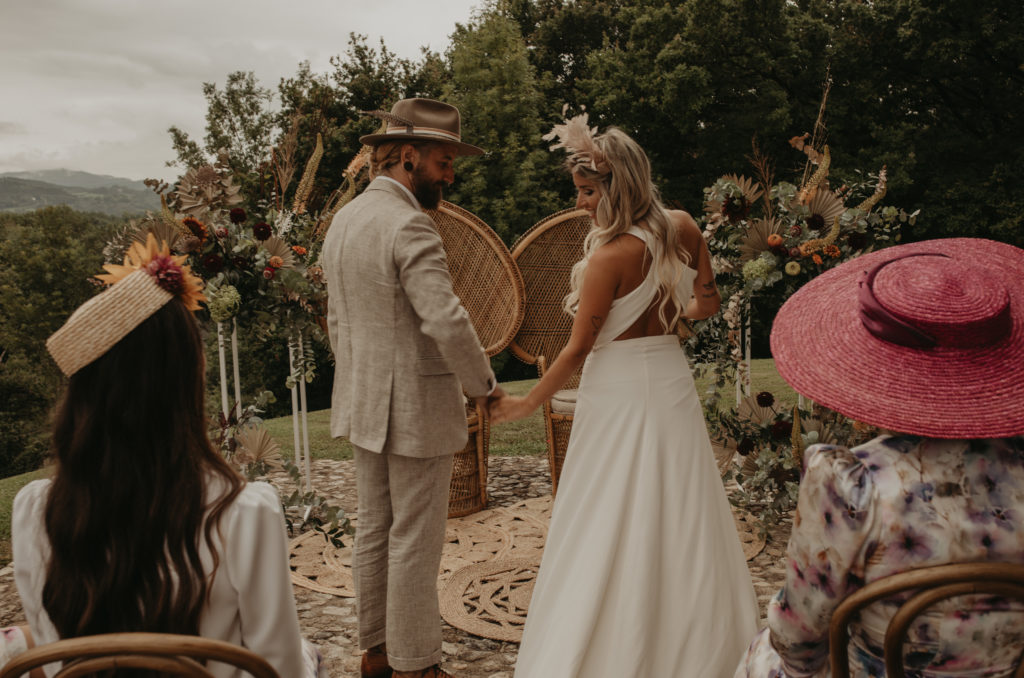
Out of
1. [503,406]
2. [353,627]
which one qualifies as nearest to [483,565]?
[353,627]

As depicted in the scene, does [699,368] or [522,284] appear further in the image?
[522,284]

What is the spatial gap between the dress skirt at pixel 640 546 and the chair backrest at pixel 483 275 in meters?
1.99

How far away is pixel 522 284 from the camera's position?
4777 millimetres

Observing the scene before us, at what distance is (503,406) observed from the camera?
2842mm

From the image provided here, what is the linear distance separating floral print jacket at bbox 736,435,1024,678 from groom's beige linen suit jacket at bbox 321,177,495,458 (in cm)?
146

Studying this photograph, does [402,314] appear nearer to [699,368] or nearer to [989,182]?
[699,368]

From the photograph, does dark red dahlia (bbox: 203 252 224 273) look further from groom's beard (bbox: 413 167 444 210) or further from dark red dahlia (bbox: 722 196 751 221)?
dark red dahlia (bbox: 722 196 751 221)

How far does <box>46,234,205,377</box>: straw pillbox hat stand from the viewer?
121 cm

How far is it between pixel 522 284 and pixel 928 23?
13924mm

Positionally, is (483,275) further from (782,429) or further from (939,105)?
(939,105)

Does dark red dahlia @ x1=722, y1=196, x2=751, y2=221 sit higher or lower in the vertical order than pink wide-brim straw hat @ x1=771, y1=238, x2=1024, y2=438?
higher

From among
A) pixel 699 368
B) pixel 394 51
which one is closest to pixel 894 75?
pixel 394 51

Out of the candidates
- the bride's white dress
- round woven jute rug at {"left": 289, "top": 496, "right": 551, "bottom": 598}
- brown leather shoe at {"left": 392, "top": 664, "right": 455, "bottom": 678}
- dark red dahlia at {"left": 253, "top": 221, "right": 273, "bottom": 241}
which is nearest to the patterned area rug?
round woven jute rug at {"left": 289, "top": 496, "right": 551, "bottom": 598}

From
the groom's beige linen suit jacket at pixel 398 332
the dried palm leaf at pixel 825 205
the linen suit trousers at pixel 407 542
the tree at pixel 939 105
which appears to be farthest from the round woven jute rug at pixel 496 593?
the tree at pixel 939 105
